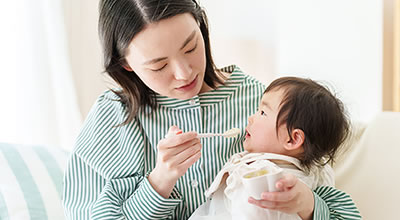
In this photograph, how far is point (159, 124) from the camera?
145cm

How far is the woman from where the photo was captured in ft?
3.99

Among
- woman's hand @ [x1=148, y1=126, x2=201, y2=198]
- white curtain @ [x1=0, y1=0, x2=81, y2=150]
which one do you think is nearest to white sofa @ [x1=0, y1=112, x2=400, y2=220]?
white curtain @ [x1=0, y1=0, x2=81, y2=150]

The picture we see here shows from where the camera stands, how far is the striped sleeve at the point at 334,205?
1.25 meters

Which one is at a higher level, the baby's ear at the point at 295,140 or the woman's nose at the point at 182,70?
the woman's nose at the point at 182,70

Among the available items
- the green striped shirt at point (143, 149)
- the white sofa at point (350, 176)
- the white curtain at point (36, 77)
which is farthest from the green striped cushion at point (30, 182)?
the white curtain at point (36, 77)

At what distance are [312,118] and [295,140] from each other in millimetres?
70

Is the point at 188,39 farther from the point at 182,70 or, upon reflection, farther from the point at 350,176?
the point at 350,176

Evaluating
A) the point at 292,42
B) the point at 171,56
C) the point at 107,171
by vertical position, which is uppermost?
the point at 171,56

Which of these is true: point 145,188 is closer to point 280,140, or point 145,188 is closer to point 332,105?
point 280,140

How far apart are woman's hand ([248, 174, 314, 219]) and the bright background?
1.02 metres

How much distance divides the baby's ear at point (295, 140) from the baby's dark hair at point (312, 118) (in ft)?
0.03

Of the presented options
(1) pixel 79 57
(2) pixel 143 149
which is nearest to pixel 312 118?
(2) pixel 143 149

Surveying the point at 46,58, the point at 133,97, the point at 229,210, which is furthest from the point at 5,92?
the point at 229,210

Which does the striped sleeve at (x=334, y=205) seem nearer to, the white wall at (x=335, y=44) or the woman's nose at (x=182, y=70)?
→ the woman's nose at (x=182, y=70)
